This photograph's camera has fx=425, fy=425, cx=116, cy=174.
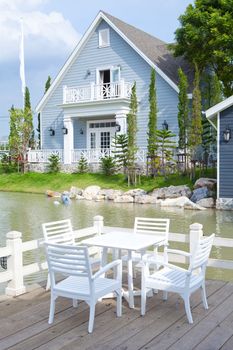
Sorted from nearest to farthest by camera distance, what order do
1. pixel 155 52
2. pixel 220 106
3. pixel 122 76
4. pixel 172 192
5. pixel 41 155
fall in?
pixel 220 106 → pixel 172 192 → pixel 122 76 → pixel 155 52 → pixel 41 155

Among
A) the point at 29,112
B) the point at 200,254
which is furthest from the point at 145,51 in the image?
the point at 200,254

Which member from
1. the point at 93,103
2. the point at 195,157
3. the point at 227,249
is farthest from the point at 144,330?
the point at 93,103

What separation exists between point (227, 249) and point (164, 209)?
22.0ft

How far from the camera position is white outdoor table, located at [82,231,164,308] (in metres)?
4.61

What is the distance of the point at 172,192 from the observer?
18047mm

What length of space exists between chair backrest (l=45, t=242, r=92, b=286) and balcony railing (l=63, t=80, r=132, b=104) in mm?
19332

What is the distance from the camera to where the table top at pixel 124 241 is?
4661 mm

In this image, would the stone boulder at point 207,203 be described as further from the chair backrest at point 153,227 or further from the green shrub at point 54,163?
the green shrub at point 54,163

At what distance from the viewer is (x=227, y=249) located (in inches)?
356

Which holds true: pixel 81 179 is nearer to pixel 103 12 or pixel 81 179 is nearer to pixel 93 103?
pixel 93 103

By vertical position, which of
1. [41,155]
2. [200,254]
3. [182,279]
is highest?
[41,155]

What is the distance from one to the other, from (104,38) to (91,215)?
14.3 metres

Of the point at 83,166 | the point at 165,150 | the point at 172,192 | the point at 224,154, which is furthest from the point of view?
the point at 83,166

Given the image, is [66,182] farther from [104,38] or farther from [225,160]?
[225,160]
